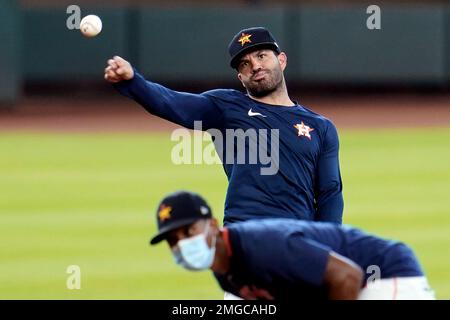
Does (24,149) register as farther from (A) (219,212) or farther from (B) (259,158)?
(B) (259,158)

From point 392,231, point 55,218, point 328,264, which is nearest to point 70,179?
point 55,218

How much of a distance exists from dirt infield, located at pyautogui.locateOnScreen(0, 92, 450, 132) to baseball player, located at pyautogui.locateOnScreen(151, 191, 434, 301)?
67.1 feet

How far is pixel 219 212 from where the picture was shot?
612 inches

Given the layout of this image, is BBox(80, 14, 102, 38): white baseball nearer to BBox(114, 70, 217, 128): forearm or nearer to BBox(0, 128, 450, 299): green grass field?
BBox(114, 70, 217, 128): forearm

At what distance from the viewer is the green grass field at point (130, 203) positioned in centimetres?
1190

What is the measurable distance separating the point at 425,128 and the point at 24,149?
8793 mm

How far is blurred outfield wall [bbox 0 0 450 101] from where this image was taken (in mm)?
30719

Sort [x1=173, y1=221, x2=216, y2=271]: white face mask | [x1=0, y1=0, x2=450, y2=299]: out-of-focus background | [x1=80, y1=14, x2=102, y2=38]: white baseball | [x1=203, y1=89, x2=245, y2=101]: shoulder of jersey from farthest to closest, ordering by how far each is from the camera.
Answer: [x1=0, y1=0, x2=450, y2=299]: out-of-focus background → [x1=203, y1=89, x2=245, y2=101]: shoulder of jersey → [x1=80, y1=14, x2=102, y2=38]: white baseball → [x1=173, y1=221, x2=216, y2=271]: white face mask

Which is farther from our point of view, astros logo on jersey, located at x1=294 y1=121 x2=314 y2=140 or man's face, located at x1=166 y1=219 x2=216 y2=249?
astros logo on jersey, located at x1=294 y1=121 x2=314 y2=140

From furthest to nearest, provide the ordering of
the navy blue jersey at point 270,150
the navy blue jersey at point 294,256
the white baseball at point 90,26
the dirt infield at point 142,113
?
the dirt infield at point 142,113 < the navy blue jersey at point 270,150 < the white baseball at point 90,26 < the navy blue jersey at point 294,256

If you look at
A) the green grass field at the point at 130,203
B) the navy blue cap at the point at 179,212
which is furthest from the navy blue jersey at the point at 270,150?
the green grass field at the point at 130,203

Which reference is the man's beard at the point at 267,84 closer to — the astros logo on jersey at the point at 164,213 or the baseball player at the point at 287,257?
the baseball player at the point at 287,257

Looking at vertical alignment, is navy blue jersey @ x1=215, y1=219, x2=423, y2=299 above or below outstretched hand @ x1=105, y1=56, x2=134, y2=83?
below

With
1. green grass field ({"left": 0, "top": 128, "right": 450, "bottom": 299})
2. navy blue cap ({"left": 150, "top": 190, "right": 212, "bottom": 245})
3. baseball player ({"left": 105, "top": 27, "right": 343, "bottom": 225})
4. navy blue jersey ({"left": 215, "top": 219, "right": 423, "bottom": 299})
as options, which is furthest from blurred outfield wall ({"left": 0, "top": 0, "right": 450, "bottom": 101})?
navy blue cap ({"left": 150, "top": 190, "right": 212, "bottom": 245})
